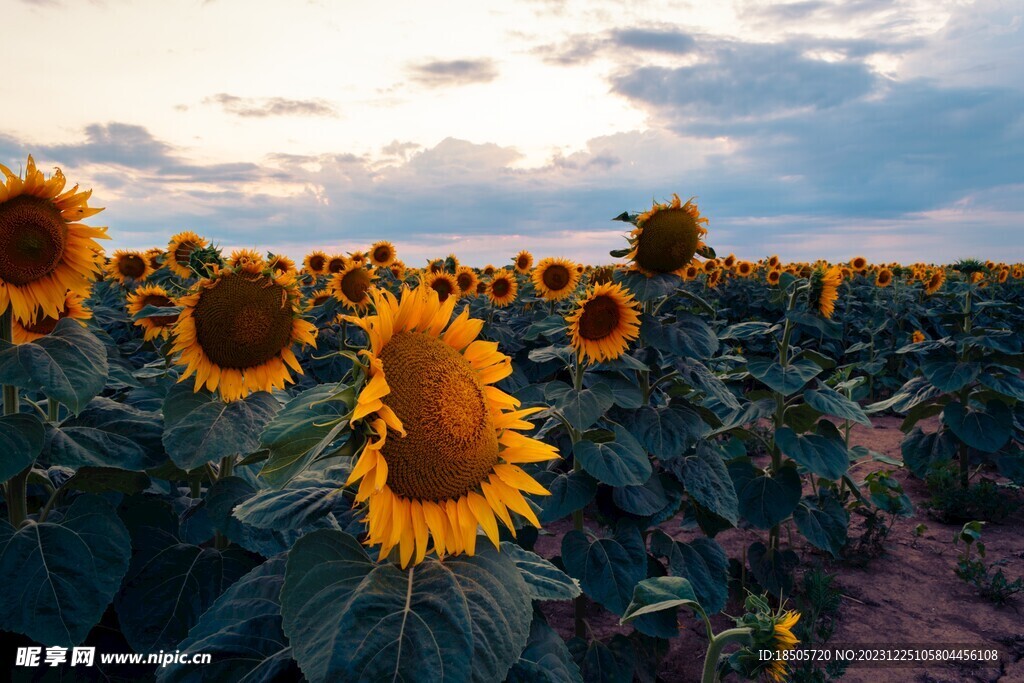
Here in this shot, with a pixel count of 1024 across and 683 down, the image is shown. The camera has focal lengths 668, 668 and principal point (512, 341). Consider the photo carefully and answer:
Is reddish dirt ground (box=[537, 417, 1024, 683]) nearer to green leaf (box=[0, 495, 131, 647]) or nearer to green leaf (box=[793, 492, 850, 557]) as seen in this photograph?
green leaf (box=[793, 492, 850, 557])

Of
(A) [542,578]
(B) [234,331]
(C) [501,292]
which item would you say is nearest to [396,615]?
(A) [542,578]

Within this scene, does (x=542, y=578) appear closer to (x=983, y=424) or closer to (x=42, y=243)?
(x=42, y=243)

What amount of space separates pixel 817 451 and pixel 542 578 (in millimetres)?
3161

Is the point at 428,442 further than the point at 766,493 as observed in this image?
No

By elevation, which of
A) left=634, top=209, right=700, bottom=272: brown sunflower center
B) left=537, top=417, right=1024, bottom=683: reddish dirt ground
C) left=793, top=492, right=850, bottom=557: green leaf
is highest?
left=634, top=209, right=700, bottom=272: brown sunflower center

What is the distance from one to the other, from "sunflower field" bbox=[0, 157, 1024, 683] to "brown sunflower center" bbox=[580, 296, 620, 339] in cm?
1

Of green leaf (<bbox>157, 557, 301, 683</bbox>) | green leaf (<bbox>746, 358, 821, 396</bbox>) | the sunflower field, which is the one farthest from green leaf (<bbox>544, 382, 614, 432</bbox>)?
green leaf (<bbox>157, 557, 301, 683</bbox>)

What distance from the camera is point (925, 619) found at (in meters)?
4.61

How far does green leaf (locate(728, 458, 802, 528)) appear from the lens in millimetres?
4199

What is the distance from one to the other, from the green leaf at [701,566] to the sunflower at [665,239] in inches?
60.2

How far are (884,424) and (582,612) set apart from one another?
816 centimetres

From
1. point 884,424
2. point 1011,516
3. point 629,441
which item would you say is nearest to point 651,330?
point 629,441

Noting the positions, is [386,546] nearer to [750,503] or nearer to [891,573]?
[750,503]

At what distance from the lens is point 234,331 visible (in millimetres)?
2500
